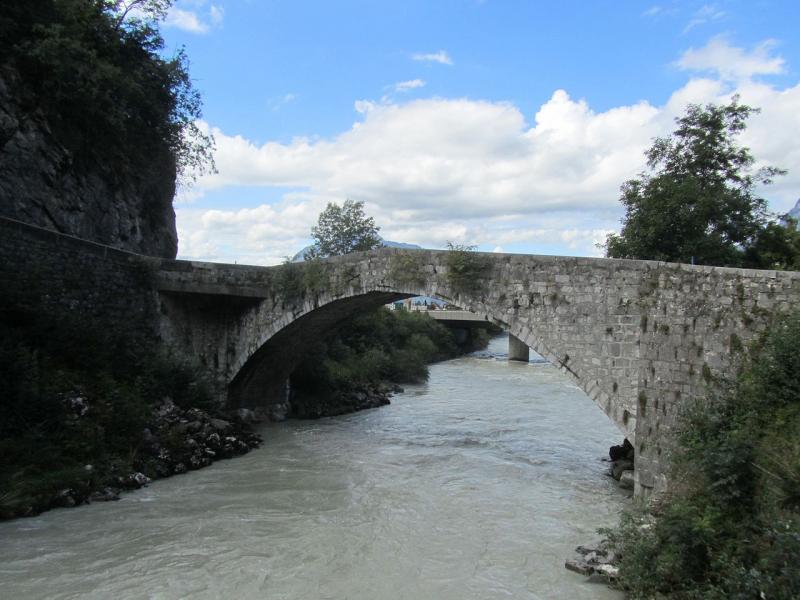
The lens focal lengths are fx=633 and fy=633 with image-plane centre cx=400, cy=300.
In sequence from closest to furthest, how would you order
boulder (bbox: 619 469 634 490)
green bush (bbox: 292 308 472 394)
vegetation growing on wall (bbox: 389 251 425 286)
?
boulder (bbox: 619 469 634 490) → vegetation growing on wall (bbox: 389 251 425 286) → green bush (bbox: 292 308 472 394)

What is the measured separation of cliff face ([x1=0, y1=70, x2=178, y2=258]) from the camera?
1280 cm

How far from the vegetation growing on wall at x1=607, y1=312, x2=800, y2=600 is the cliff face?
498 inches

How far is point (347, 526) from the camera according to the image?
8711 millimetres

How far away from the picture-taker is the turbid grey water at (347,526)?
677 centimetres

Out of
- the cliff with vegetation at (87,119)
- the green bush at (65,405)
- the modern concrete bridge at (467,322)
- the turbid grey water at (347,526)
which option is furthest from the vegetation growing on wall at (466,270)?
the modern concrete bridge at (467,322)

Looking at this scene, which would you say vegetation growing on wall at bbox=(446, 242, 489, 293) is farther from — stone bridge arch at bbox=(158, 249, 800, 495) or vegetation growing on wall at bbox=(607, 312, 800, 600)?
vegetation growing on wall at bbox=(607, 312, 800, 600)

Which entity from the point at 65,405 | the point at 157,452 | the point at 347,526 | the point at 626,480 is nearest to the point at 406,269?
the point at 347,526

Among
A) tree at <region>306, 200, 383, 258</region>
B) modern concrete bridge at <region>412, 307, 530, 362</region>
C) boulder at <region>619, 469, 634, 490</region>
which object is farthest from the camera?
modern concrete bridge at <region>412, 307, 530, 362</region>

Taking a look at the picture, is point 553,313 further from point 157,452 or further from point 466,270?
point 157,452

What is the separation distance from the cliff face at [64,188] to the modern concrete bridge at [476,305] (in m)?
1.93

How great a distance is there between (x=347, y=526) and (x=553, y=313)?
4.72 m

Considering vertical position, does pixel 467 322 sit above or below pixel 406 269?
below

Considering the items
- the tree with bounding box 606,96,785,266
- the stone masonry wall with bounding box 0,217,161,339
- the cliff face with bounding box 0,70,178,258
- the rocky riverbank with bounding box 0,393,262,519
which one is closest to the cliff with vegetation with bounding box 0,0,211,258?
the cliff face with bounding box 0,70,178,258

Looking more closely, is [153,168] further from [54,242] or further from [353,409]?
[353,409]
